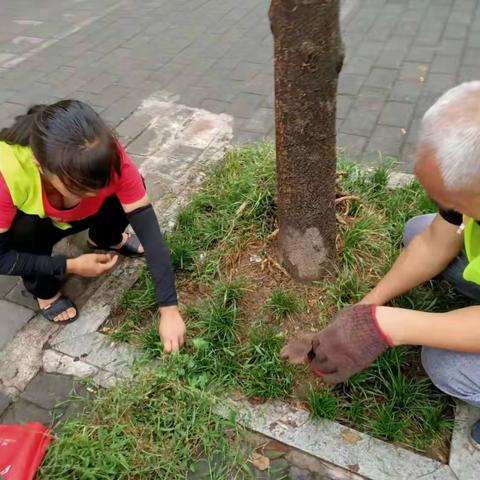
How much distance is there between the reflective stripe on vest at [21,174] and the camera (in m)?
1.76

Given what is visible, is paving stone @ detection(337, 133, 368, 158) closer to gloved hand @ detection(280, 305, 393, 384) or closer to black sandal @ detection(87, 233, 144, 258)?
black sandal @ detection(87, 233, 144, 258)

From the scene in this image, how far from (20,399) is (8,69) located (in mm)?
3464

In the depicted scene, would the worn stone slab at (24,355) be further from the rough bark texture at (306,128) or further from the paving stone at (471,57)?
the paving stone at (471,57)

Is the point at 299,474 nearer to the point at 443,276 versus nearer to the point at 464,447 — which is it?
the point at 464,447

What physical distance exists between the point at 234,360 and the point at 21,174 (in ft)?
3.37

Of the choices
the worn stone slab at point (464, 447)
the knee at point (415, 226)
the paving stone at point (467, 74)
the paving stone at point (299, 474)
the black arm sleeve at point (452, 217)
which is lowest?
the worn stone slab at point (464, 447)

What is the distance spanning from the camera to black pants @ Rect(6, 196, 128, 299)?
6.43ft

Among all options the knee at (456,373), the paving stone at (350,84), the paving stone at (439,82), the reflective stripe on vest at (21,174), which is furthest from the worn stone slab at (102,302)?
the paving stone at (439,82)

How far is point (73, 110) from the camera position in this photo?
163 centimetres

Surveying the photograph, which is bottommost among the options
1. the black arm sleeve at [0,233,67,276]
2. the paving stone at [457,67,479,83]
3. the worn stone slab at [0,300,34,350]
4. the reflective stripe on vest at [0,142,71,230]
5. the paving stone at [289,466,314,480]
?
the paving stone at [289,466,314,480]

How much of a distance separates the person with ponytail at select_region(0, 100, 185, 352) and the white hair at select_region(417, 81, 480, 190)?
38.7 inches

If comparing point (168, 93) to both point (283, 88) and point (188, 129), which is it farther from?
point (283, 88)

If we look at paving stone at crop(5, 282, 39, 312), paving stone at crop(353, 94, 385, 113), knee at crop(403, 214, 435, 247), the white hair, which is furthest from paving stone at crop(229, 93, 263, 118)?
the white hair

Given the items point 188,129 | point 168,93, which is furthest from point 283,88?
point 168,93
